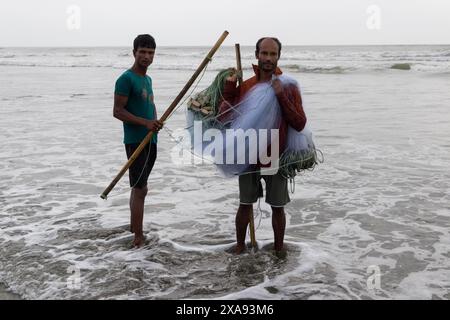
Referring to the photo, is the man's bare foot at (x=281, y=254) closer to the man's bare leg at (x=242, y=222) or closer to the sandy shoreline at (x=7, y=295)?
the man's bare leg at (x=242, y=222)

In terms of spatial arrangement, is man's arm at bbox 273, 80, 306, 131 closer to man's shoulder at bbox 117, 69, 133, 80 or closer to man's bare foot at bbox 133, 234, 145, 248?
man's shoulder at bbox 117, 69, 133, 80

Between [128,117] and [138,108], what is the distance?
0.15 metres

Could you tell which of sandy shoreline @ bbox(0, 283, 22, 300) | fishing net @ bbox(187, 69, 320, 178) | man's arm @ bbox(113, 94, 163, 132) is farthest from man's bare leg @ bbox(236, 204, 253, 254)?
sandy shoreline @ bbox(0, 283, 22, 300)

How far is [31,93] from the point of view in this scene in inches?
752

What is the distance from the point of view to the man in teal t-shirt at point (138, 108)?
4.29 m

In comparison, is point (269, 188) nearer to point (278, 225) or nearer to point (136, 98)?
point (278, 225)

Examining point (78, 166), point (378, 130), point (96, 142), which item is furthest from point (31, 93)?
point (378, 130)

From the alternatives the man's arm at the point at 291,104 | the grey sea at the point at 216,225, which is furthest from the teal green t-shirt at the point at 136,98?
the man's arm at the point at 291,104

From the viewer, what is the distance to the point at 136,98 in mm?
4383

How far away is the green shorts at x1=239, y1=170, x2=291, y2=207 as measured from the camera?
4.17 meters

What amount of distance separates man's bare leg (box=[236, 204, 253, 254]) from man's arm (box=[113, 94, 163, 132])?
3.39 ft

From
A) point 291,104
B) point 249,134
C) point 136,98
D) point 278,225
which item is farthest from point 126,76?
point 278,225
